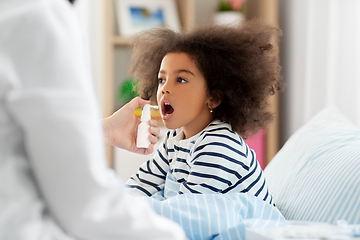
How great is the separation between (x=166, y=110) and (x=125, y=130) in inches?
5.7

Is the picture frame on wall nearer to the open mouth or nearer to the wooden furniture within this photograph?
the wooden furniture

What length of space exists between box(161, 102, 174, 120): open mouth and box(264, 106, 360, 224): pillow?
15.5 inches

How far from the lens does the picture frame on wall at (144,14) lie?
2549 millimetres

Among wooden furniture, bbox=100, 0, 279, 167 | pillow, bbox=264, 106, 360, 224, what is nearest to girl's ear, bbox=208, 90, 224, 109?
pillow, bbox=264, 106, 360, 224

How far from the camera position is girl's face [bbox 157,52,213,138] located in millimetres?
1071

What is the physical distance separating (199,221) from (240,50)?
548 mm

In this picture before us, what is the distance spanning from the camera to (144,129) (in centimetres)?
109

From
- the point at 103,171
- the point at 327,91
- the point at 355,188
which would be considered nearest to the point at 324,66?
the point at 327,91

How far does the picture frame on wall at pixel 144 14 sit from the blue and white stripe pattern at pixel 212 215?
194cm

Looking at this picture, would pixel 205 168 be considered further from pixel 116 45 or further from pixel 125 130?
pixel 116 45

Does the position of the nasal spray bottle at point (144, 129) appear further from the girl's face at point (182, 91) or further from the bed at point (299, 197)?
the bed at point (299, 197)

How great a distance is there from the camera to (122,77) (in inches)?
107

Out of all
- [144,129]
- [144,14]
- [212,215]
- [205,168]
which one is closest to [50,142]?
[212,215]

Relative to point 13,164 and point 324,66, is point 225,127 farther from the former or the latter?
point 324,66
